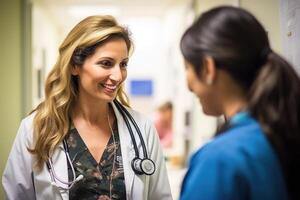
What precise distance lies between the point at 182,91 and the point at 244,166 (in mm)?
3556

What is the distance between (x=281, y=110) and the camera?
2.32 ft

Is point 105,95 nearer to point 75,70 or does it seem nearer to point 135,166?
point 75,70

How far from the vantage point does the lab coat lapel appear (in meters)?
1.22

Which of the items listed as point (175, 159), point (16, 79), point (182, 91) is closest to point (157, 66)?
point (182, 91)

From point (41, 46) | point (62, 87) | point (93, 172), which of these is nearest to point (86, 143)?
point (93, 172)

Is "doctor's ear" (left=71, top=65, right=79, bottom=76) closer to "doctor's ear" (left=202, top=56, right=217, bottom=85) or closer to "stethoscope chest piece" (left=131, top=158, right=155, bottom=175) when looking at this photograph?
"stethoscope chest piece" (left=131, top=158, right=155, bottom=175)

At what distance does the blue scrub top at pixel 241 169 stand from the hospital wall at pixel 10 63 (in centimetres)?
124

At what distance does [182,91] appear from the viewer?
4211 millimetres

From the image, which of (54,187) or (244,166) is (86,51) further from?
(244,166)

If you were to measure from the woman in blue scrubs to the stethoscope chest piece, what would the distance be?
44cm

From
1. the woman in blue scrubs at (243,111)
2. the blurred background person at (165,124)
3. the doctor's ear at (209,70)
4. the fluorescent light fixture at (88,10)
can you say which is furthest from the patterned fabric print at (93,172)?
the blurred background person at (165,124)

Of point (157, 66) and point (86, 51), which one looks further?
point (157, 66)

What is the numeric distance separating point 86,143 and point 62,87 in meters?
0.23

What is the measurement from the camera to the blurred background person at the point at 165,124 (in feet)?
14.4
